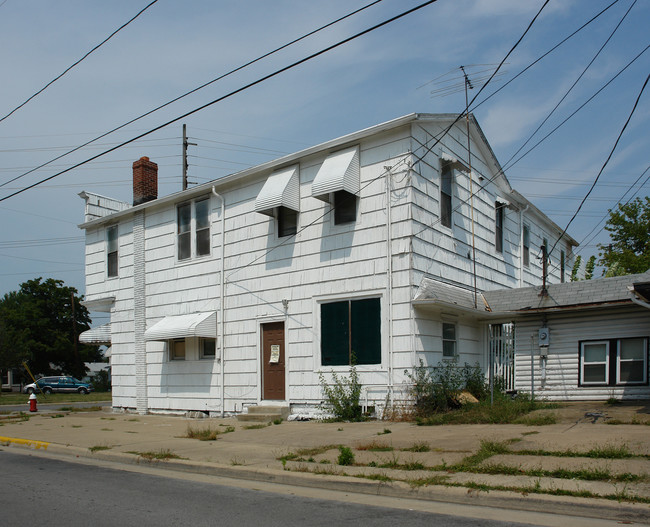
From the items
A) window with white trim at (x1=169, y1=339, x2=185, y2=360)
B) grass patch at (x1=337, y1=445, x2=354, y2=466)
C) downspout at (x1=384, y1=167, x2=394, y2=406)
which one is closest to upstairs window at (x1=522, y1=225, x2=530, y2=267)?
downspout at (x1=384, y1=167, x2=394, y2=406)

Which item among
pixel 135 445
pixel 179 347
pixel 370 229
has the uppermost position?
pixel 370 229

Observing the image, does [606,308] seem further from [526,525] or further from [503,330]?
[526,525]

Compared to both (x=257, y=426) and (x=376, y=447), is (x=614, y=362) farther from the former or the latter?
(x=257, y=426)

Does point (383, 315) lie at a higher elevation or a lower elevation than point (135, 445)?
higher

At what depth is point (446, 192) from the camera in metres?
16.1

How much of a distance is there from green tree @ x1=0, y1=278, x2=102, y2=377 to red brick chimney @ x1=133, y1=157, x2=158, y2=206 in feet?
133

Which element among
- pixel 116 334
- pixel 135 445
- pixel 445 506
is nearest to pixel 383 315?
pixel 135 445

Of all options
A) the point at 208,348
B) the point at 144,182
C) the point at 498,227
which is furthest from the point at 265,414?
the point at 144,182

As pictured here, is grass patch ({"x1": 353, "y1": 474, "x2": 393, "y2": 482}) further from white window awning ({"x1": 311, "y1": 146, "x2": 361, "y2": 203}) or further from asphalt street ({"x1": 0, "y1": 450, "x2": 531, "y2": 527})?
white window awning ({"x1": 311, "y1": 146, "x2": 361, "y2": 203})

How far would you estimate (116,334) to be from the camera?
21.1 meters

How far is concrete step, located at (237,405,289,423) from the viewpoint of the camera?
15.2 m

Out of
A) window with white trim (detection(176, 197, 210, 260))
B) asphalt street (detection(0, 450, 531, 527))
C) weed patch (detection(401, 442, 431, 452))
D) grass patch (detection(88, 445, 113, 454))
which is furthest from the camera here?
window with white trim (detection(176, 197, 210, 260))

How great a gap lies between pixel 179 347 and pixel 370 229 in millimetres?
7759

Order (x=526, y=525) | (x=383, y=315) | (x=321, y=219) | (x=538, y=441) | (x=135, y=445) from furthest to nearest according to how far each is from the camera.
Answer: (x=321, y=219)
(x=383, y=315)
(x=135, y=445)
(x=538, y=441)
(x=526, y=525)
